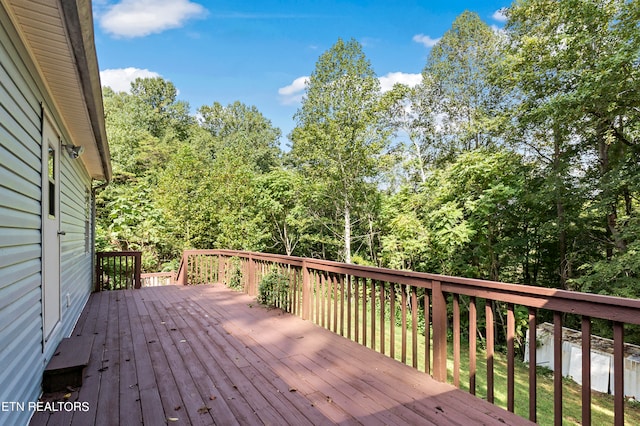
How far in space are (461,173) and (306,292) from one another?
26.2ft

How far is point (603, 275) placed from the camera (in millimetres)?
7598

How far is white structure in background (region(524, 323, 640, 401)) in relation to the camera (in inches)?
276

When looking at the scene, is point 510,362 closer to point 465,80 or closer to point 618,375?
point 618,375

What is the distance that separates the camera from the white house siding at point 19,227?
5.66 ft

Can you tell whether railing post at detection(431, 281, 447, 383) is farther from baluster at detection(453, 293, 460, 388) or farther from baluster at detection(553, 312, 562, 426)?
baluster at detection(553, 312, 562, 426)

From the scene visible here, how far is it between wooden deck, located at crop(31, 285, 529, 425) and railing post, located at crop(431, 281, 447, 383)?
0.31ft

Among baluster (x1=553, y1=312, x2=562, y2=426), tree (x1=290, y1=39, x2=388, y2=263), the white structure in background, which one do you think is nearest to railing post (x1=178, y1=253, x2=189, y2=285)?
tree (x1=290, y1=39, x2=388, y2=263)

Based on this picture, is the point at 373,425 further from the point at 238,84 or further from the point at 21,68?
the point at 238,84

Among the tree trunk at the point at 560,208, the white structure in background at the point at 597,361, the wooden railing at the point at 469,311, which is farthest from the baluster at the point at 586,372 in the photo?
the tree trunk at the point at 560,208

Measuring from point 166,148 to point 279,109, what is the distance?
11012 mm

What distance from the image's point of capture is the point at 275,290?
16.9 feet

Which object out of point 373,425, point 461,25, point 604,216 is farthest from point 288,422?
point 461,25

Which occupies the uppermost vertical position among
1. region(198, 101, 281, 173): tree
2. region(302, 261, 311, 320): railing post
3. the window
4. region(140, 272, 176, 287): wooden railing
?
region(198, 101, 281, 173): tree

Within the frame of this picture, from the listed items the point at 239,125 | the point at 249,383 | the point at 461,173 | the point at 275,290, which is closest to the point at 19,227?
the point at 249,383
